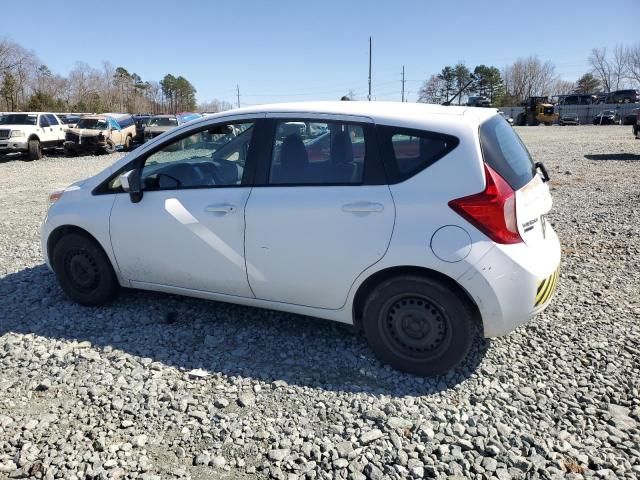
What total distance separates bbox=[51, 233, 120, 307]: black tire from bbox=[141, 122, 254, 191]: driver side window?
0.84 metres

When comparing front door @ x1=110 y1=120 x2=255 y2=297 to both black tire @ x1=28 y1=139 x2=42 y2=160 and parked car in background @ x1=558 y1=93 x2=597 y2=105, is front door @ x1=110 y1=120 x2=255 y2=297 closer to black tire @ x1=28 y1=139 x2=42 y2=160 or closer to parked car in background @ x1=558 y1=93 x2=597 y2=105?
black tire @ x1=28 y1=139 x2=42 y2=160

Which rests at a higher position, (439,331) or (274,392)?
(439,331)

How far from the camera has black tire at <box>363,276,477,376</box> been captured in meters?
3.08

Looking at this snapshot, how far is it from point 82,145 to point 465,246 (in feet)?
75.1

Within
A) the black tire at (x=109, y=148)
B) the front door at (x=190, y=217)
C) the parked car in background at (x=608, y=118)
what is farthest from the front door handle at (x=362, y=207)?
the parked car in background at (x=608, y=118)

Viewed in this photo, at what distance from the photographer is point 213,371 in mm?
3359

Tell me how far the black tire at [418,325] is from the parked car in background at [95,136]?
22.3 m

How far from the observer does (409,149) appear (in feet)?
10.2

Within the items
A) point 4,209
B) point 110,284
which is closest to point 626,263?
point 110,284

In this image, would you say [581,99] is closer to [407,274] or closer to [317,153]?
[317,153]

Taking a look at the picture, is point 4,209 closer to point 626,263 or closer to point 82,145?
point 626,263

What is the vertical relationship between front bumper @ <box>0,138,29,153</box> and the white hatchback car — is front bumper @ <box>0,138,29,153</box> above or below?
above

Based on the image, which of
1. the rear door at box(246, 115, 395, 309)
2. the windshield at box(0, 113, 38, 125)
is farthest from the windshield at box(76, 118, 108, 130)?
the rear door at box(246, 115, 395, 309)

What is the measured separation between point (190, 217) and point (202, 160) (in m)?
0.56
